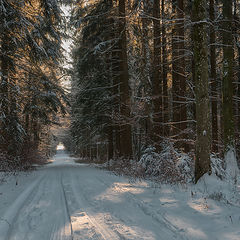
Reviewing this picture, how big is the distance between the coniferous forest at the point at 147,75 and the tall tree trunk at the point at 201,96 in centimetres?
3

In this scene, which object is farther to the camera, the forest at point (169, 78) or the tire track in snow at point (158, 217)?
the forest at point (169, 78)

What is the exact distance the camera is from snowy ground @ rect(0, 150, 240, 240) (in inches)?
141

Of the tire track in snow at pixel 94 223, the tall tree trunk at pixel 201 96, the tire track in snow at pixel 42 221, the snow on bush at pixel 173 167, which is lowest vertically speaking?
the tire track in snow at pixel 42 221

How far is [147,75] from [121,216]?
11.1m

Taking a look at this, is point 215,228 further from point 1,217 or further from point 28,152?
point 28,152

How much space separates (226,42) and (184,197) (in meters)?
8.11

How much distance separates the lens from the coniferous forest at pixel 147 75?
794 cm

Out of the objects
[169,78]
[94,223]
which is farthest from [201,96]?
[169,78]

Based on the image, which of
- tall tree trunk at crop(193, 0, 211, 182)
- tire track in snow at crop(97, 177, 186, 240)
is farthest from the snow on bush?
tire track in snow at crop(97, 177, 186, 240)

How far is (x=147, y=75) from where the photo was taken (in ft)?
47.0

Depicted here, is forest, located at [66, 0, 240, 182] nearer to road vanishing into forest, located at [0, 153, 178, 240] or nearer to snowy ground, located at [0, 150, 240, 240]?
snowy ground, located at [0, 150, 240, 240]

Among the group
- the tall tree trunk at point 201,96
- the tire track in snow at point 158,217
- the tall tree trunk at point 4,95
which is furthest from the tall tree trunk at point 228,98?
the tall tree trunk at point 4,95

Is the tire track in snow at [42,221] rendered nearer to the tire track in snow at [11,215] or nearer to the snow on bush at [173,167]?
the tire track in snow at [11,215]

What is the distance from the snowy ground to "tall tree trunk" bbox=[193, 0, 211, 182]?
891 millimetres
